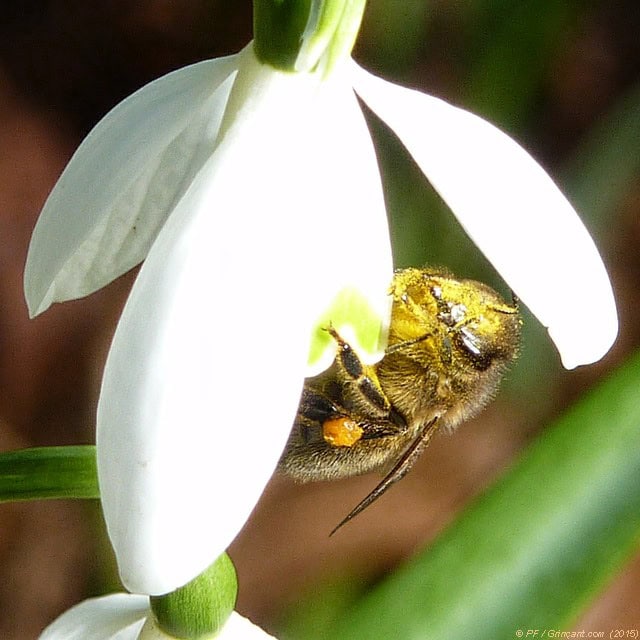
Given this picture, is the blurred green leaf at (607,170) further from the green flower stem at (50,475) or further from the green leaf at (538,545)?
the green flower stem at (50,475)

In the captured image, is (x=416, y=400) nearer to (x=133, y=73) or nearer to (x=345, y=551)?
(x=345, y=551)

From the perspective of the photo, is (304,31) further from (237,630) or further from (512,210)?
(237,630)

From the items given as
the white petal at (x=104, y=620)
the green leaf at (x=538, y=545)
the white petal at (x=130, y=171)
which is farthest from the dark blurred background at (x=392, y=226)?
the white petal at (x=130, y=171)

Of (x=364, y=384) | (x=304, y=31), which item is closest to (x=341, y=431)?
(x=364, y=384)

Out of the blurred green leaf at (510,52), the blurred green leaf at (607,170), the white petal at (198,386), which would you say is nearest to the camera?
the white petal at (198,386)

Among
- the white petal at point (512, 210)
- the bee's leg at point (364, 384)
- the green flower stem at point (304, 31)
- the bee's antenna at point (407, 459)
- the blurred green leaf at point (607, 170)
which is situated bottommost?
the blurred green leaf at point (607, 170)

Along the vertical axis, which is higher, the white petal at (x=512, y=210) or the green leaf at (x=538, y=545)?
the white petal at (x=512, y=210)

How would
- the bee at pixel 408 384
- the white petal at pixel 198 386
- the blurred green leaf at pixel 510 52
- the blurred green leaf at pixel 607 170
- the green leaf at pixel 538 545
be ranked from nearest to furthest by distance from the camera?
the white petal at pixel 198 386, the bee at pixel 408 384, the green leaf at pixel 538 545, the blurred green leaf at pixel 510 52, the blurred green leaf at pixel 607 170

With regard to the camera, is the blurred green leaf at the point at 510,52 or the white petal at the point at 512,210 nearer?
the white petal at the point at 512,210

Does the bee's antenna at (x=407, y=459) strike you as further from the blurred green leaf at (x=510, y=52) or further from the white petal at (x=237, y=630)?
the blurred green leaf at (x=510, y=52)
